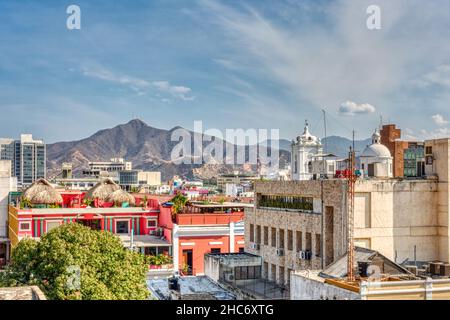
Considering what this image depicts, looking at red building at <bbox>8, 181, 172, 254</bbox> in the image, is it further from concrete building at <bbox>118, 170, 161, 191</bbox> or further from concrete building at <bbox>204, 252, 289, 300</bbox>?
concrete building at <bbox>118, 170, 161, 191</bbox>

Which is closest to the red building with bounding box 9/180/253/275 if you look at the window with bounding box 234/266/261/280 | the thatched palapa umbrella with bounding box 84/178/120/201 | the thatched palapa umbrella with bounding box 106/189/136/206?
the thatched palapa umbrella with bounding box 106/189/136/206

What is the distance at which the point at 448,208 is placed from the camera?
2109 centimetres

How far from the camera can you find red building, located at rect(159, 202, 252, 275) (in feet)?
121

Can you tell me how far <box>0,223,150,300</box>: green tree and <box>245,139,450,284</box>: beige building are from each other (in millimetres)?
6876

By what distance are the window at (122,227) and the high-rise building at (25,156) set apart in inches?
4921

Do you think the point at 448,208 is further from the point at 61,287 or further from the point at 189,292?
the point at 61,287

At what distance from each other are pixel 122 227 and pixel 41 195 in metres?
6.77

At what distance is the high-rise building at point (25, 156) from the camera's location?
525 ft

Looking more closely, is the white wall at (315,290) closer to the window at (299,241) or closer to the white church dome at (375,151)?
the window at (299,241)

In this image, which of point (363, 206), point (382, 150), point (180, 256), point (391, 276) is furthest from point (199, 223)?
point (391, 276)

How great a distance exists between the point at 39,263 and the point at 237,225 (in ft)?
62.7

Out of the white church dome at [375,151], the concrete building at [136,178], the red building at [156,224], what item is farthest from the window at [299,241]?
the concrete building at [136,178]

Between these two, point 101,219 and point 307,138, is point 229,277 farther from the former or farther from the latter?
point 307,138
